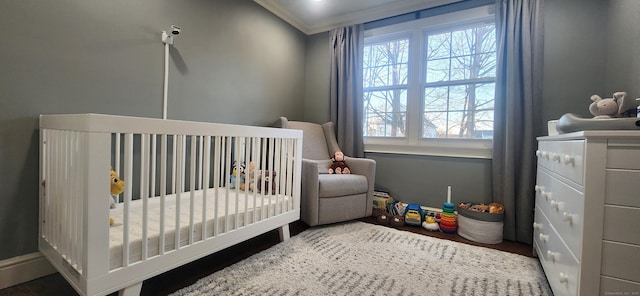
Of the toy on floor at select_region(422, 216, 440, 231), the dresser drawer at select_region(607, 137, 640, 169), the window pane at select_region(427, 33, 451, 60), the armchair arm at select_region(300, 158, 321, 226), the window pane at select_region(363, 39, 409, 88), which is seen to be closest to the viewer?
the dresser drawer at select_region(607, 137, 640, 169)

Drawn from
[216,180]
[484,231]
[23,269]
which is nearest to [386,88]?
[484,231]

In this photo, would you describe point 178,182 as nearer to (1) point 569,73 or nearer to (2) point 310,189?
(2) point 310,189

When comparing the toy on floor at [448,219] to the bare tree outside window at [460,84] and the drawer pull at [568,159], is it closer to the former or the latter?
Result: the bare tree outside window at [460,84]

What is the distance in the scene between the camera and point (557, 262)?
1.20 metres

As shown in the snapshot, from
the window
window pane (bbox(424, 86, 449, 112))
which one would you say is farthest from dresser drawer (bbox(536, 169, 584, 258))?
window pane (bbox(424, 86, 449, 112))

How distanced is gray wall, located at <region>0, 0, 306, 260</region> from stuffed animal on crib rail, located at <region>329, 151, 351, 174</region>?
3.08 ft

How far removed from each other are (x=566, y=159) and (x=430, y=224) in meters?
1.37

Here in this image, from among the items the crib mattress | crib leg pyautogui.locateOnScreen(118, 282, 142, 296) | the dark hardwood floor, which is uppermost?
the crib mattress

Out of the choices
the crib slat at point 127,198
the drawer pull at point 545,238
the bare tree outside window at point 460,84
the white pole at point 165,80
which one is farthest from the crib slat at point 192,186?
the bare tree outside window at point 460,84

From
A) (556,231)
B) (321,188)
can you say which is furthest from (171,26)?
(556,231)

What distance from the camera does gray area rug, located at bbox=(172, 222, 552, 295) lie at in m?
1.34

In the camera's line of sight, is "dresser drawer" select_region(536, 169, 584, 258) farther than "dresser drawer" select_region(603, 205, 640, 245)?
Yes

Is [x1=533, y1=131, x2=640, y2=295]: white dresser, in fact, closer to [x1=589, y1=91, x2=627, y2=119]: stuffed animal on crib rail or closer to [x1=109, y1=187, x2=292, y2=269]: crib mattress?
[x1=589, y1=91, x2=627, y2=119]: stuffed animal on crib rail

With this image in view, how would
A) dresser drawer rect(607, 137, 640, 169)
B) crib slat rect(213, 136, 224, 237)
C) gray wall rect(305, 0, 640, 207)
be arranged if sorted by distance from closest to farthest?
dresser drawer rect(607, 137, 640, 169)
crib slat rect(213, 136, 224, 237)
gray wall rect(305, 0, 640, 207)
